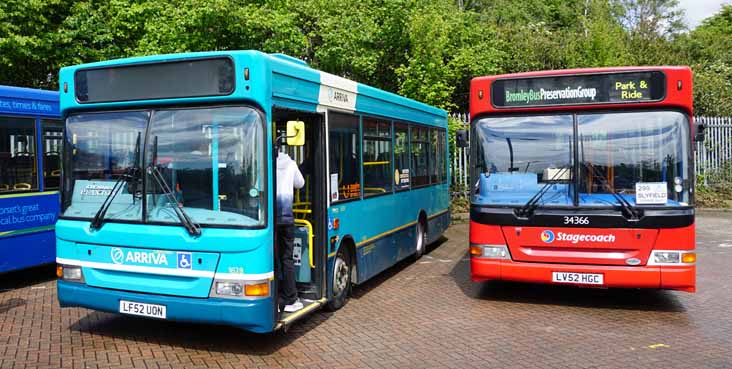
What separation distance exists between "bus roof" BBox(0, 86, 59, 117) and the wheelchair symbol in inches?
186

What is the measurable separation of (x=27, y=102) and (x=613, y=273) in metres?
8.29

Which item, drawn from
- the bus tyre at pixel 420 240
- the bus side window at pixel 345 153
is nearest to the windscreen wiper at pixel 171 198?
the bus side window at pixel 345 153

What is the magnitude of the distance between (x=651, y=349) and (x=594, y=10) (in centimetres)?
3802

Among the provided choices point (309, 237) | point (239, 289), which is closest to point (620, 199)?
point (309, 237)

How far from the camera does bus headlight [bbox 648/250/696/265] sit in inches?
287

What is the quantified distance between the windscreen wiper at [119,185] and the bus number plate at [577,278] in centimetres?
491

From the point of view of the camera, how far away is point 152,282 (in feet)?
19.4

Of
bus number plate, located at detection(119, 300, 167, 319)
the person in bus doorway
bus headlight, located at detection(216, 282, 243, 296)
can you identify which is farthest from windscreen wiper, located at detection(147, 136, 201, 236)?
the person in bus doorway

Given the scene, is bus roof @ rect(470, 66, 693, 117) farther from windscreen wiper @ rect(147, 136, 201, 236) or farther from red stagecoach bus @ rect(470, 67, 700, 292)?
windscreen wiper @ rect(147, 136, 201, 236)

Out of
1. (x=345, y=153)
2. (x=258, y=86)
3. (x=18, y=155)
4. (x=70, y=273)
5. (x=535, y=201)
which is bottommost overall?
(x=70, y=273)

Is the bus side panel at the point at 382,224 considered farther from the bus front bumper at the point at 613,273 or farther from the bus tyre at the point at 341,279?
the bus front bumper at the point at 613,273

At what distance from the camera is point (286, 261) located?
6.52 m

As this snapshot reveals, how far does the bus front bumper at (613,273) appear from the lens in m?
7.29

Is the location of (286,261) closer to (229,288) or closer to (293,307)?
(293,307)
